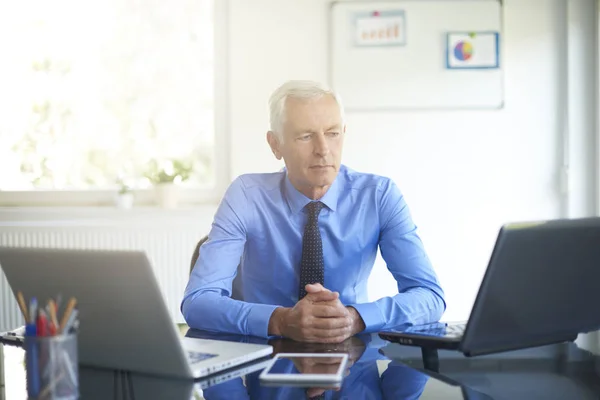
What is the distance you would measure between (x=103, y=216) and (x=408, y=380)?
2.85 m

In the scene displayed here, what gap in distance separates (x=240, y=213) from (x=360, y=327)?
22.8 inches

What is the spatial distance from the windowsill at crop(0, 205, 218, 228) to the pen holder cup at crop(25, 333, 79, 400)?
270 cm

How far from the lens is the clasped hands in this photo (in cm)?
156

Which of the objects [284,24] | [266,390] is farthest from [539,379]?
[284,24]

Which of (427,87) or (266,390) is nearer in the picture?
(266,390)

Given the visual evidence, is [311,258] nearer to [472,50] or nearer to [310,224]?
[310,224]

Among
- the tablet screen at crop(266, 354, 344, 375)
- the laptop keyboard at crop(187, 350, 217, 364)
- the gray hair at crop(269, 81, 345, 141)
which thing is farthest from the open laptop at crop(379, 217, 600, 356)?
the gray hair at crop(269, 81, 345, 141)

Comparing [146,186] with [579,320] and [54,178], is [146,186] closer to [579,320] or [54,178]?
[54,178]

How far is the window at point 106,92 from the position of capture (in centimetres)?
397

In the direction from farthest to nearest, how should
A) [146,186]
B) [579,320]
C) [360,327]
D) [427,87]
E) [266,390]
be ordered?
[146,186] → [427,87] → [360,327] → [579,320] → [266,390]

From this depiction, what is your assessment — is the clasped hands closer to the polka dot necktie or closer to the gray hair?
the polka dot necktie

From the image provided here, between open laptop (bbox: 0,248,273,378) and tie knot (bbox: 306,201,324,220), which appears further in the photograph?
tie knot (bbox: 306,201,324,220)

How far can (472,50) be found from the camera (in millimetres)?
3695

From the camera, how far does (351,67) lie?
3725 mm
